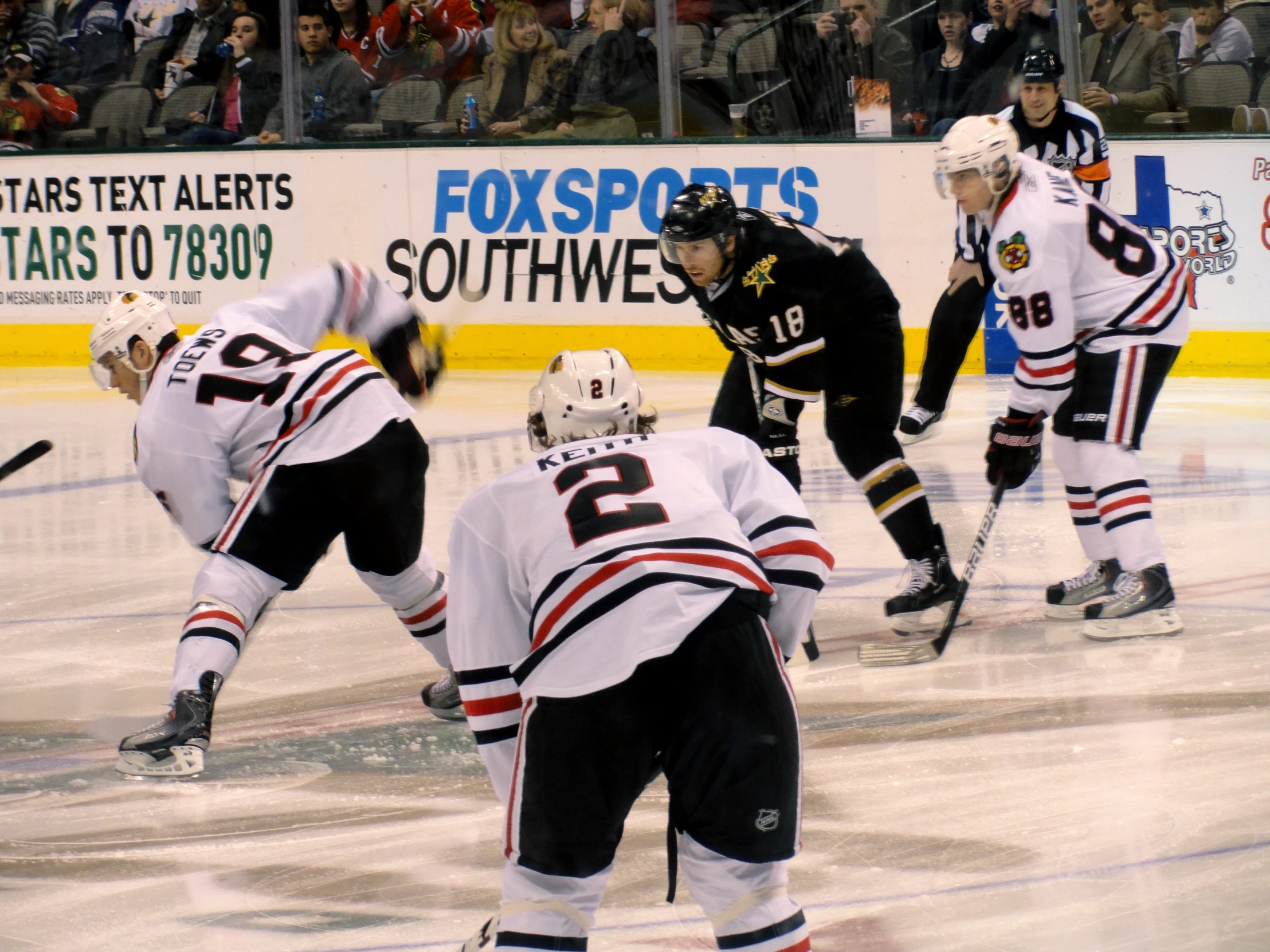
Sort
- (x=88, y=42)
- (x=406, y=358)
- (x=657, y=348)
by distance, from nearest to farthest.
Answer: (x=406, y=358), (x=657, y=348), (x=88, y=42)

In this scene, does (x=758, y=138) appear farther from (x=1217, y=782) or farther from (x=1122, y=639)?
(x=1217, y=782)

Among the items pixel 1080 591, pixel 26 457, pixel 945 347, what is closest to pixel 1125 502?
pixel 1080 591

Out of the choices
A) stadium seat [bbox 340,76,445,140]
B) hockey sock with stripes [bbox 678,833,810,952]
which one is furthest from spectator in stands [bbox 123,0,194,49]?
hockey sock with stripes [bbox 678,833,810,952]

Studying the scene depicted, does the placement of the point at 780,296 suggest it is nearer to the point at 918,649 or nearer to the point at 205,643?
the point at 918,649

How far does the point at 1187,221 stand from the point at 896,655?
4.38 metres

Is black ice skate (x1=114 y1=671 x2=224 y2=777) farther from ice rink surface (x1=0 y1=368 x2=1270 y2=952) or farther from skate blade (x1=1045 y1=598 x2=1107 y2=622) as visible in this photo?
skate blade (x1=1045 y1=598 x2=1107 y2=622)

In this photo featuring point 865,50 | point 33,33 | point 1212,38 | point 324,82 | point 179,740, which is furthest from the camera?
point 33,33

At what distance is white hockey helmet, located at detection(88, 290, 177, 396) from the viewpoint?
10.7 feet

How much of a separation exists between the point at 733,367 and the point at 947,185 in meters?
0.71

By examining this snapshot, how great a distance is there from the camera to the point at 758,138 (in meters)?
8.30

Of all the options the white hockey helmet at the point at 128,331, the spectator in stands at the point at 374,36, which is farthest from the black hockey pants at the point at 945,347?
the spectator in stands at the point at 374,36

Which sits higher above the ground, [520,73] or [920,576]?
[520,73]

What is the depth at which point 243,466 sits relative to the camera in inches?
128

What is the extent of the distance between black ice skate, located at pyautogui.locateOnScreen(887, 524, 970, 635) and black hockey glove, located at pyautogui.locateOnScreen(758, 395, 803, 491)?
1.60ft
